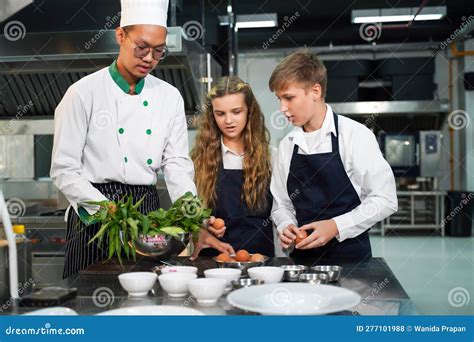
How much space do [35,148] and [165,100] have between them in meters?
0.48

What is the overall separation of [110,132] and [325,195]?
0.48m

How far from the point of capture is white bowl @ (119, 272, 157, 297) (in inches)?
31.9

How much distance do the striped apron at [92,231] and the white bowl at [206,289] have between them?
1.53 ft

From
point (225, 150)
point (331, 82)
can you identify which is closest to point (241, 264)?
point (225, 150)

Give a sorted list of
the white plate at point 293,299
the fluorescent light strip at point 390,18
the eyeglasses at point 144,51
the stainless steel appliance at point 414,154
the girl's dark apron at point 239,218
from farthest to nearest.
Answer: the stainless steel appliance at point 414,154
the fluorescent light strip at point 390,18
the girl's dark apron at point 239,218
the eyeglasses at point 144,51
the white plate at point 293,299

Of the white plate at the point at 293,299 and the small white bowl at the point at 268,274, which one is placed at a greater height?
the small white bowl at the point at 268,274

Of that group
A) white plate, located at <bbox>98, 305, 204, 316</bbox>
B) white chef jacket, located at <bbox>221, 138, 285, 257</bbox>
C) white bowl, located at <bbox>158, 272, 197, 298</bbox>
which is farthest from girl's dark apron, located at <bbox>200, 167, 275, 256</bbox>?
white plate, located at <bbox>98, 305, 204, 316</bbox>

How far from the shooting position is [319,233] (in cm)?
118

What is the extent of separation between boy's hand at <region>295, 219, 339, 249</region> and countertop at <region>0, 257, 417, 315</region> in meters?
0.05

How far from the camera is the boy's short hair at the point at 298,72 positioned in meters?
1.25

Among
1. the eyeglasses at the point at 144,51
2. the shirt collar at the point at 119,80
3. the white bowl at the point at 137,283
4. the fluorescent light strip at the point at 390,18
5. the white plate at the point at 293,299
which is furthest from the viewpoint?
the fluorescent light strip at the point at 390,18

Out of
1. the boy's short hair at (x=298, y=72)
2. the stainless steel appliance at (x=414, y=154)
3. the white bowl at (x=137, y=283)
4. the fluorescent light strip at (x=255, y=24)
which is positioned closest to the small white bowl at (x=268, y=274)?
the white bowl at (x=137, y=283)

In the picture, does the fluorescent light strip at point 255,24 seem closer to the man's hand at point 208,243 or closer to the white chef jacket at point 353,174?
the white chef jacket at point 353,174

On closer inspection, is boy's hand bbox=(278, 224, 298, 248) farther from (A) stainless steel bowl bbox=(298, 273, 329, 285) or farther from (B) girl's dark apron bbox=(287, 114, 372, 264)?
(A) stainless steel bowl bbox=(298, 273, 329, 285)
